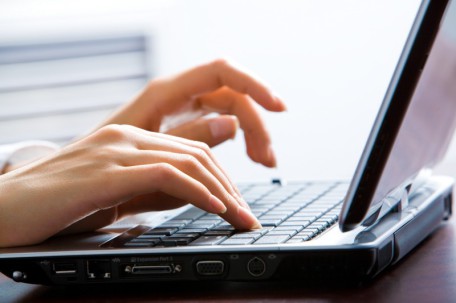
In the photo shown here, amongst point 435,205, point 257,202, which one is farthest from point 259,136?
point 435,205

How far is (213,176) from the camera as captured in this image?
872 millimetres

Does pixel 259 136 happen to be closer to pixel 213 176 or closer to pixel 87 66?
pixel 213 176

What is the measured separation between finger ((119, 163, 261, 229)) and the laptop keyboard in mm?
16

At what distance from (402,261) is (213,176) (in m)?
0.20

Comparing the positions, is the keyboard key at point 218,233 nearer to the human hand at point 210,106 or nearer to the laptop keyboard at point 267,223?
the laptop keyboard at point 267,223

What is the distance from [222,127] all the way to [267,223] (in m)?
0.31

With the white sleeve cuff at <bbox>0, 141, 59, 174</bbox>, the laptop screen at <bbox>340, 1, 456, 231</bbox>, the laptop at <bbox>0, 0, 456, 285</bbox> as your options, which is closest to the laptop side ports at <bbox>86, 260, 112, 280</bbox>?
the laptop at <bbox>0, 0, 456, 285</bbox>

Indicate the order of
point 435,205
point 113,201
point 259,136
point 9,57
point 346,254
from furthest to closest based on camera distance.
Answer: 1. point 9,57
2. point 259,136
3. point 435,205
4. point 113,201
5. point 346,254

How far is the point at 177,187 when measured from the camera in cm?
83

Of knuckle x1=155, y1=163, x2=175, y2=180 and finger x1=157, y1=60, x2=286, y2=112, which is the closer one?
knuckle x1=155, y1=163, x2=175, y2=180

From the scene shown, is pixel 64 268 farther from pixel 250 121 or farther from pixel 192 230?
pixel 250 121

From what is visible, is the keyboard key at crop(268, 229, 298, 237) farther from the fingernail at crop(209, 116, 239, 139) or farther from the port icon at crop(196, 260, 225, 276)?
the fingernail at crop(209, 116, 239, 139)

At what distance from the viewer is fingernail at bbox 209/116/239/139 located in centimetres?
115

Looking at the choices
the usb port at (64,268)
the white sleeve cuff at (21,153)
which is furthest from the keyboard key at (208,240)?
the white sleeve cuff at (21,153)
